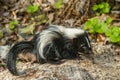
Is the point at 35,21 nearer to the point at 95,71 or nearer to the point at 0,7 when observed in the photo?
the point at 0,7

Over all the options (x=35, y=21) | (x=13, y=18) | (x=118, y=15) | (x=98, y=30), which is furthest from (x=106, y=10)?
(x=13, y=18)

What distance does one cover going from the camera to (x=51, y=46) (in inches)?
225

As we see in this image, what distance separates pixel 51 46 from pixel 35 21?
6.45 feet

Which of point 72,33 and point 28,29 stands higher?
point 72,33

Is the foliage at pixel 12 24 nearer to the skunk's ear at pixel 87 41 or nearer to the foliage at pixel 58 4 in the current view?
the foliage at pixel 58 4

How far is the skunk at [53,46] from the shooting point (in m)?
5.59

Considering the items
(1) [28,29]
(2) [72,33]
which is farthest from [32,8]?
(2) [72,33]

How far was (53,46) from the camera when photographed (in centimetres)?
573

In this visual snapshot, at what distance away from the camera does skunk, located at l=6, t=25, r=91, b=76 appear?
559 cm

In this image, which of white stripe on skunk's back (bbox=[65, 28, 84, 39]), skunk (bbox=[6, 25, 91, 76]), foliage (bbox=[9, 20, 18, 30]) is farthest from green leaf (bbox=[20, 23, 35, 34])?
white stripe on skunk's back (bbox=[65, 28, 84, 39])

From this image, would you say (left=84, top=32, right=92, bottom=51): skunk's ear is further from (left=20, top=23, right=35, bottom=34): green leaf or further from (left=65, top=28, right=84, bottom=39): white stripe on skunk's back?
(left=20, top=23, right=35, bottom=34): green leaf

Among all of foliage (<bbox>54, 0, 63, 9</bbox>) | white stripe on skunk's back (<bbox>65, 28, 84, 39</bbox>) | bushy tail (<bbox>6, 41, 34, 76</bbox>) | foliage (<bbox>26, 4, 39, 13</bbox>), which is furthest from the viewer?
foliage (<bbox>26, 4, 39, 13</bbox>)

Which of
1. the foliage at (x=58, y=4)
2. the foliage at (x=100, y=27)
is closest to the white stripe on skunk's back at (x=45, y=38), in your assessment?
the foliage at (x=100, y=27)

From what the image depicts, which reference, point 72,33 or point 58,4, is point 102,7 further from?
point 72,33
